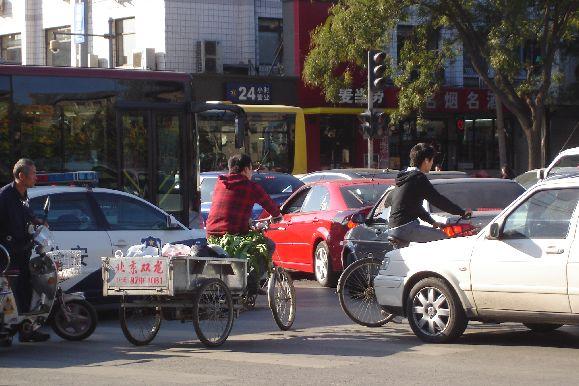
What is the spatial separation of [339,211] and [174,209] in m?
2.59

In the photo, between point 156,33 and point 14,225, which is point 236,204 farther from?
point 156,33

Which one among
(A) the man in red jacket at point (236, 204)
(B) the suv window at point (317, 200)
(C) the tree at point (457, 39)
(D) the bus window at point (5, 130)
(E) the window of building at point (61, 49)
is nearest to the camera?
(A) the man in red jacket at point (236, 204)

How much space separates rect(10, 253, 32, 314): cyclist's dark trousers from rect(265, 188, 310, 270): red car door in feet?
25.0

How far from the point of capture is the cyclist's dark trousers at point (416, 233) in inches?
498

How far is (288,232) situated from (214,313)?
7.66 metres

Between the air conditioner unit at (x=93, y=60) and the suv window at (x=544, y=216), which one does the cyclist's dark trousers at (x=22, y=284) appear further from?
the air conditioner unit at (x=93, y=60)

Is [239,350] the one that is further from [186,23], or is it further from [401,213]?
[186,23]

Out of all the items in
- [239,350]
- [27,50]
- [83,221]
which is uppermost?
[27,50]

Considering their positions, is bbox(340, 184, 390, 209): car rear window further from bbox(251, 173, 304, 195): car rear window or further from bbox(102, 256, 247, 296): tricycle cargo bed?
bbox(102, 256, 247, 296): tricycle cargo bed

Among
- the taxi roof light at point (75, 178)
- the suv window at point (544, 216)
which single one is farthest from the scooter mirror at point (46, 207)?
the suv window at point (544, 216)

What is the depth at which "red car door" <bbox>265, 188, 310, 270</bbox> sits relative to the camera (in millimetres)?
19203

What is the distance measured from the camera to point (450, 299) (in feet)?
37.6

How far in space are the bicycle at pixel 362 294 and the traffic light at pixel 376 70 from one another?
12406 millimetres

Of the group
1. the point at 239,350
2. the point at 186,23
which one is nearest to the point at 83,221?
the point at 239,350
